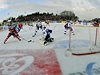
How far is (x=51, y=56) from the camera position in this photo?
9.32 m

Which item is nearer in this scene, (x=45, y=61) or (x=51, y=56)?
(x=45, y=61)

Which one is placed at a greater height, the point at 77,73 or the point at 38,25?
the point at 38,25

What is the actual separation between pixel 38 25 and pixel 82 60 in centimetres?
906

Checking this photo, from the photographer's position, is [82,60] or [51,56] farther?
[51,56]

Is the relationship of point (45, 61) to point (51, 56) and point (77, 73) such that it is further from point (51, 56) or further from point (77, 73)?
point (77, 73)

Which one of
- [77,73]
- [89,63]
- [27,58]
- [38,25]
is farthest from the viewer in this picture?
[38,25]

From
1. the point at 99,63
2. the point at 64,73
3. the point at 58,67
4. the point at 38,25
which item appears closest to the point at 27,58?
the point at 58,67

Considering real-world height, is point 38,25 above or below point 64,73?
above

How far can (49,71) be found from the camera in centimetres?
712

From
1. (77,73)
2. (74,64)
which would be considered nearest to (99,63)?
(74,64)

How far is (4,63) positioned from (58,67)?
2.36 meters

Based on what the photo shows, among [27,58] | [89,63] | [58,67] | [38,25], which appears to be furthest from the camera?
[38,25]

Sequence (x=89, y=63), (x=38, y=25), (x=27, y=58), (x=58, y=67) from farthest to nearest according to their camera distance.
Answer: (x=38, y=25) → (x=27, y=58) → (x=89, y=63) → (x=58, y=67)

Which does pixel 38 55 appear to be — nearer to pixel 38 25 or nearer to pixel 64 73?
pixel 64 73
